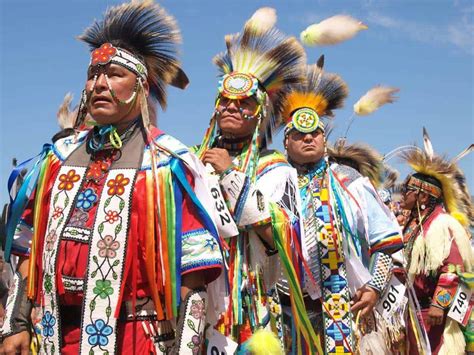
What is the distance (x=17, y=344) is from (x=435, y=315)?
170 inches

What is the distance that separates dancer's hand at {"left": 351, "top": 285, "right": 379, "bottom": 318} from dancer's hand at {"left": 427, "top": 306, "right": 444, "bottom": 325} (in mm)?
1531

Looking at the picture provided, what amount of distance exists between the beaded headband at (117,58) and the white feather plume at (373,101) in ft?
10.8

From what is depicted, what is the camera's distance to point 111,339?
9.00ft

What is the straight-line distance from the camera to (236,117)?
4047 mm

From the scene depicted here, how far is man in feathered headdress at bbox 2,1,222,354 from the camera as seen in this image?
2.77 meters

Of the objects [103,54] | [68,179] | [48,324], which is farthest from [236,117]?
[48,324]

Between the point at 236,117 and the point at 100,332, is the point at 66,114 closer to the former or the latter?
the point at 236,117

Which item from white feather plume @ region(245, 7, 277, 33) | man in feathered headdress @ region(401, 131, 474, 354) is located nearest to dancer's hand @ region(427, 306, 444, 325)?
man in feathered headdress @ region(401, 131, 474, 354)

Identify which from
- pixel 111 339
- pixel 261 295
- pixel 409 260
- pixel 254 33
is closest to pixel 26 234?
pixel 111 339

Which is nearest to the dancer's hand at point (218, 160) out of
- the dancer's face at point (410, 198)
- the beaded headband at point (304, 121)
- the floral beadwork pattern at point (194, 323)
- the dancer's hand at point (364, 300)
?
the floral beadwork pattern at point (194, 323)

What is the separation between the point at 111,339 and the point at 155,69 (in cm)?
117

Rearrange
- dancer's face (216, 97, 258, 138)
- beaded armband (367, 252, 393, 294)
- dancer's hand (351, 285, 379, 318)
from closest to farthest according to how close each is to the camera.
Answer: dancer's face (216, 97, 258, 138) < dancer's hand (351, 285, 379, 318) < beaded armband (367, 252, 393, 294)

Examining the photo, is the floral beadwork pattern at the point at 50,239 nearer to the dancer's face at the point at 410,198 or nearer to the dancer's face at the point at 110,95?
the dancer's face at the point at 110,95

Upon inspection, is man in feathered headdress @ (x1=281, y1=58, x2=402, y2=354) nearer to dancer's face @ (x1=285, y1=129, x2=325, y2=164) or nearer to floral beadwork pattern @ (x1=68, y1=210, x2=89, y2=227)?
dancer's face @ (x1=285, y1=129, x2=325, y2=164)
